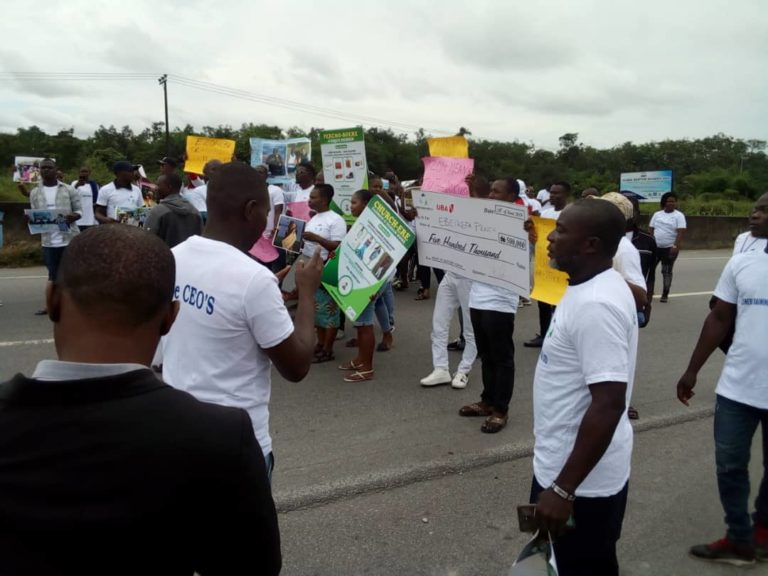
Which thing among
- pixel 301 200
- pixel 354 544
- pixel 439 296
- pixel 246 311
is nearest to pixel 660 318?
pixel 439 296

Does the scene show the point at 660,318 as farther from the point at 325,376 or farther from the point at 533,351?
the point at 325,376

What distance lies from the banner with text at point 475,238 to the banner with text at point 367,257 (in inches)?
14.3

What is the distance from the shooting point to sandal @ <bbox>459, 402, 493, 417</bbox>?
15.0 feet

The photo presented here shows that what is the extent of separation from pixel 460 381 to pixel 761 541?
8.73ft

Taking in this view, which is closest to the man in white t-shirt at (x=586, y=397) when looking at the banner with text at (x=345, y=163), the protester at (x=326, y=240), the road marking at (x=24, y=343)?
the protester at (x=326, y=240)

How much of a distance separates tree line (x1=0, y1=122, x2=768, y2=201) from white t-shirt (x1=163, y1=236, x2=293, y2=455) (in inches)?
1134

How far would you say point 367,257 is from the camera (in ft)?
17.1

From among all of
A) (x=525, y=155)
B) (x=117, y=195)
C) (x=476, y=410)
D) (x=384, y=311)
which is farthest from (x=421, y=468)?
(x=525, y=155)

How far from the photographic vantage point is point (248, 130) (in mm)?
46625

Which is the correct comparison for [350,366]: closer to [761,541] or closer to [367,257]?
[367,257]

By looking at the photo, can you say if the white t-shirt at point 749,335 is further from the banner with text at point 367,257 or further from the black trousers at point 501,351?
the banner with text at point 367,257

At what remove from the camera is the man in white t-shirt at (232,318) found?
1.95 metres

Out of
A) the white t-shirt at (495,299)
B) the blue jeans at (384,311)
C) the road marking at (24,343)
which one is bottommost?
the road marking at (24,343)

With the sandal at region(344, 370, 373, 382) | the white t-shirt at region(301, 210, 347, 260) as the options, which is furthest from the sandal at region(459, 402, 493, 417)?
the white t-shirt at region(301, 210, 347, 260)
